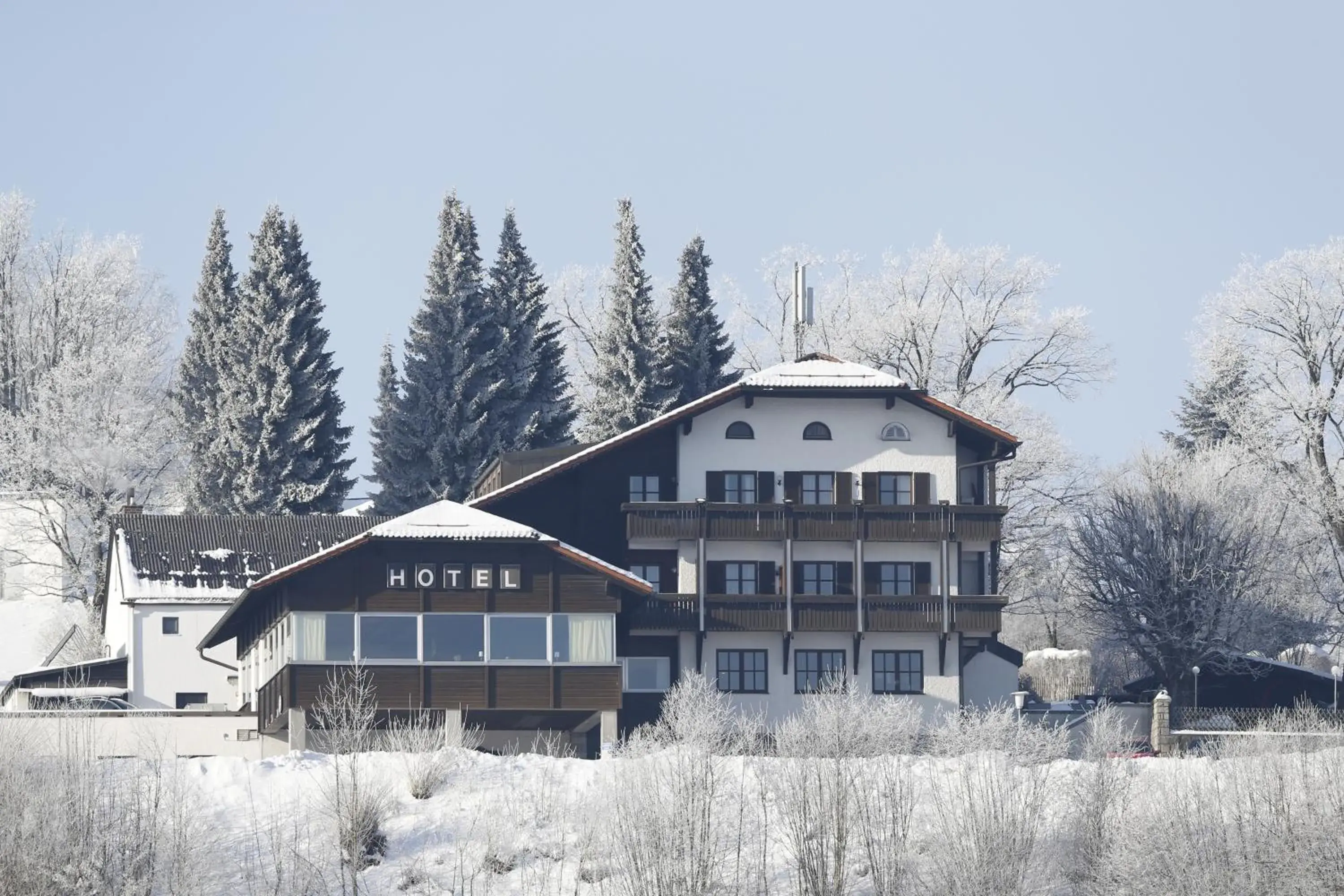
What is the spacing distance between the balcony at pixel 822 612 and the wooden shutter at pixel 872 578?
0.90 meters

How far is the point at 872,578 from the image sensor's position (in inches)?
2830

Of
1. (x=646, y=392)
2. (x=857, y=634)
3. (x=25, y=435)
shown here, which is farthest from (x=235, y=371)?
(x=857, y=634)

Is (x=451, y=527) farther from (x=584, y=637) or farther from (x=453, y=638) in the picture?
(x=584, y=637)

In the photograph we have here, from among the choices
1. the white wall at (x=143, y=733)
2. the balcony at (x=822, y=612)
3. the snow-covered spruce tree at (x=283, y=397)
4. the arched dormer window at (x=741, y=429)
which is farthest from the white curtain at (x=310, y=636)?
the snow-covered spruce tree at (x=283, y=397)

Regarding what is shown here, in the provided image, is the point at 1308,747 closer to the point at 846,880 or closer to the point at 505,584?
the point at 846,880

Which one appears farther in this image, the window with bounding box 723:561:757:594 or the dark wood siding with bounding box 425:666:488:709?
the window with bounding box 723:561:757:594

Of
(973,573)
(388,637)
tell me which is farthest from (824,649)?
(388,637)

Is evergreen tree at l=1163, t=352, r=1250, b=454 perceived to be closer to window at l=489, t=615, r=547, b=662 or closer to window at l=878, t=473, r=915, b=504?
window at l=878, t=473, r=915, b=504

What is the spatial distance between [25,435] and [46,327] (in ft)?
22.3

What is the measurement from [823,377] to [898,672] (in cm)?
812

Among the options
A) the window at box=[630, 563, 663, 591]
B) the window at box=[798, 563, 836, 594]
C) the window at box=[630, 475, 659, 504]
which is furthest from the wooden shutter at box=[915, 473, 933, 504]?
the window at box=[630, 563, 663, 591]

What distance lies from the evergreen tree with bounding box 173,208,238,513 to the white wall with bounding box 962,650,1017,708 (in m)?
25.7

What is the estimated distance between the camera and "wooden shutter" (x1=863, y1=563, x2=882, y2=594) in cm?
7181

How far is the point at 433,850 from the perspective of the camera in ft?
158
